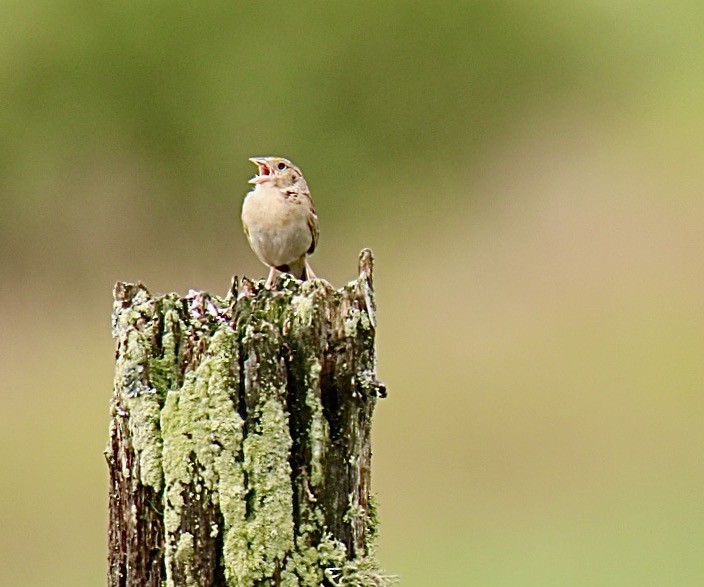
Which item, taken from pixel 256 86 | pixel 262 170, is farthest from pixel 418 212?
pixel 262 170

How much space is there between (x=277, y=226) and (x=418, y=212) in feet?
39.4

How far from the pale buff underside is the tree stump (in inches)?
112

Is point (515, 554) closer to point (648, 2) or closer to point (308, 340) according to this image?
point (308, 340)

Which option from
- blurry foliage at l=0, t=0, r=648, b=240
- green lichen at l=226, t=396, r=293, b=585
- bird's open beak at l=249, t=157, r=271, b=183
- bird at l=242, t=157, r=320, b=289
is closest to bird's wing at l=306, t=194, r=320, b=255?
bird at l=242, t=157, r=320, b=289

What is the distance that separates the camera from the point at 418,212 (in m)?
17.4

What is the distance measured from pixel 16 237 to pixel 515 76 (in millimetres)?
7794

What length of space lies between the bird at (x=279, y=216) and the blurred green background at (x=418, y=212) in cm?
289

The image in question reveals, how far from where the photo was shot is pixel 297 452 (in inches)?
101

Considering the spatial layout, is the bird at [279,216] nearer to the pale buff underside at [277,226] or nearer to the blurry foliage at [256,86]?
the pale buff underside at [277,226]

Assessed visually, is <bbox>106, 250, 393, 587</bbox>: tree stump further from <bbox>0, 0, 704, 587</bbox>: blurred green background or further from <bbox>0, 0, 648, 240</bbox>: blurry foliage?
<bbox>0, 0, 648, 240</bbox>: blurry foliage

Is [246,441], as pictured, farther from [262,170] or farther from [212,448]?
[262,170]

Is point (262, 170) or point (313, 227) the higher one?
point (262, 170)

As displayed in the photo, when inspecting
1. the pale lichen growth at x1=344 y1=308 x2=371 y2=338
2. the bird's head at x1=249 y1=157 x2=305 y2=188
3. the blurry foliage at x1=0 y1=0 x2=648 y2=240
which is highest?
the blurry foliage at x1=0 y1=0 x2=648 y2=240

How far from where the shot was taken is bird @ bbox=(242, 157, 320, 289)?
5492 mm
